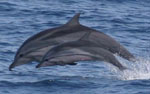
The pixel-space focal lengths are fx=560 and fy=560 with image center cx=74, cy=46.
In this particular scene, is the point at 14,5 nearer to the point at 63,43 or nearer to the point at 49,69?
the point at 49,69

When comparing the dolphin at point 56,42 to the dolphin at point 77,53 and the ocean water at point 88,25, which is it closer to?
the dolphin at point 77,53

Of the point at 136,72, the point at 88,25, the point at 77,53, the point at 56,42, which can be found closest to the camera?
the point at 77,53

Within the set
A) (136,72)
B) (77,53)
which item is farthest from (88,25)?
(77,53)

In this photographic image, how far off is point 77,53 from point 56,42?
0.62 m

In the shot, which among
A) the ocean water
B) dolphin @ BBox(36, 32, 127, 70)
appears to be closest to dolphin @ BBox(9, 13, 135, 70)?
dolphin @ BBox(36, 32, 127, 70)

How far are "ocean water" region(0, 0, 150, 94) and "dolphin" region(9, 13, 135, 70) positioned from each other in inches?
29.2

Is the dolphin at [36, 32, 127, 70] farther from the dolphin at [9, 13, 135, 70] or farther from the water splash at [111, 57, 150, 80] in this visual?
the water splash at [111, 57, 150, 80]

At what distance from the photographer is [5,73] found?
13328mm

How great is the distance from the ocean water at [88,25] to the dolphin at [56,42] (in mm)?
741

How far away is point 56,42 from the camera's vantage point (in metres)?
10.8

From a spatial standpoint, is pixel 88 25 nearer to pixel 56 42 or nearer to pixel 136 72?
pixel 136 72

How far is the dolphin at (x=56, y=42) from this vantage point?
1066cm

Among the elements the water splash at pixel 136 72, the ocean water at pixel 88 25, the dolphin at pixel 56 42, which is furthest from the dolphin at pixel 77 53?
the water splash at pixel 136 72

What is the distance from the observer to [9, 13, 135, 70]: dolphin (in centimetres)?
1066
